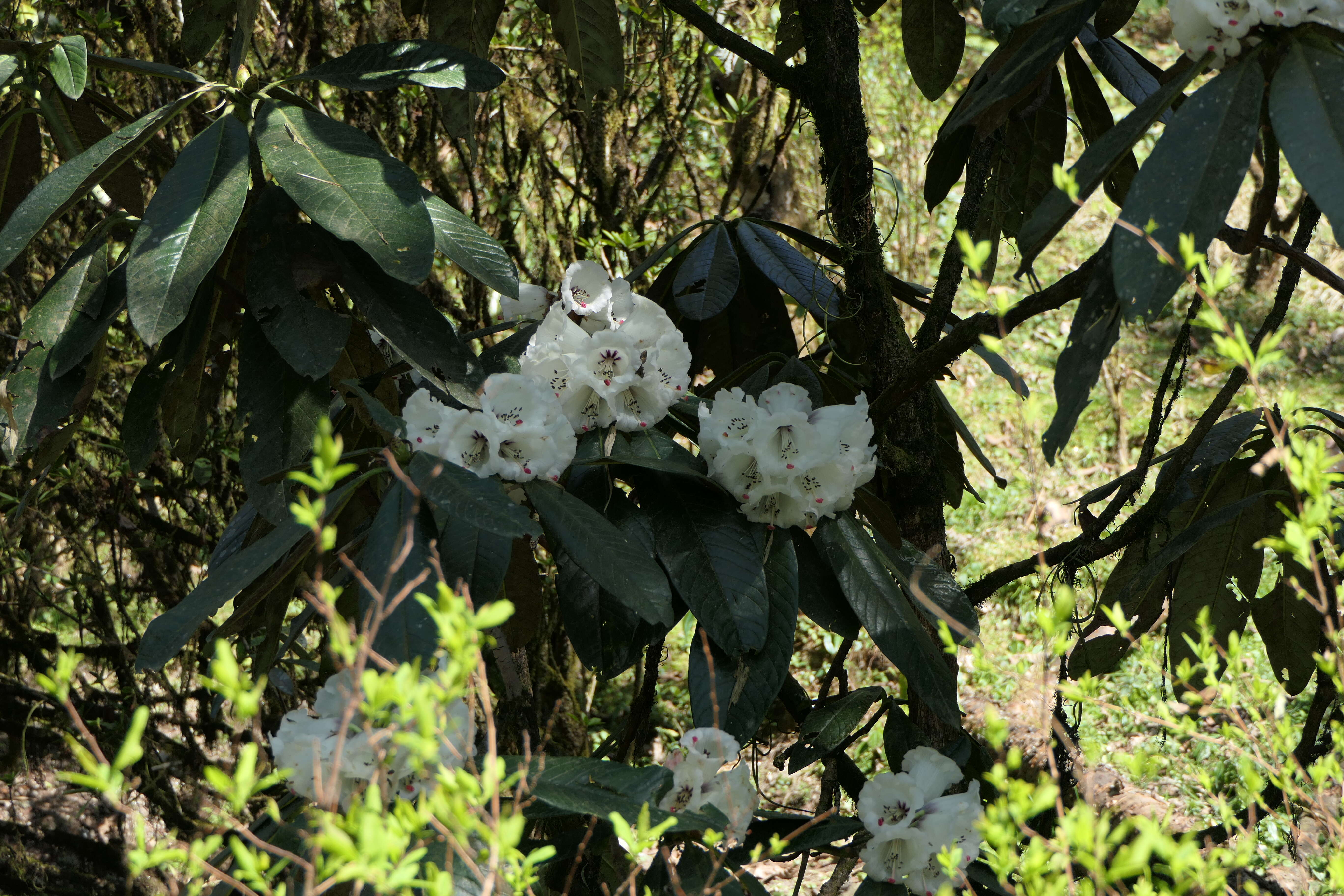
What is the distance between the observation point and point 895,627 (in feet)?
3.54

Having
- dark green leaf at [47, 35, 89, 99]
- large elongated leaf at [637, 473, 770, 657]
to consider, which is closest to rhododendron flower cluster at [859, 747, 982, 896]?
large elongated leaf at [637, 473, 770, 657]

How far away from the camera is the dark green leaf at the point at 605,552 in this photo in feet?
2.98

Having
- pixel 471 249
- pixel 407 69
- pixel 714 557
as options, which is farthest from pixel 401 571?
pixel 407 69

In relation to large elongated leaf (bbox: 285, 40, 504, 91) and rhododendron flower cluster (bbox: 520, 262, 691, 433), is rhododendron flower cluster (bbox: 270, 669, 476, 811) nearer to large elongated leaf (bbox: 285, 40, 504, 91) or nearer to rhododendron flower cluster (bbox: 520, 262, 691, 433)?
rhododendron flower cluster (bbox: 520, 262, 691, 433)

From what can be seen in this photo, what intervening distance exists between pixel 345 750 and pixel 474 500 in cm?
22

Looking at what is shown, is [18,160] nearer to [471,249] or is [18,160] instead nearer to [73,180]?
[73,180]

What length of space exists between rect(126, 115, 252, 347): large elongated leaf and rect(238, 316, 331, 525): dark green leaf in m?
0.14

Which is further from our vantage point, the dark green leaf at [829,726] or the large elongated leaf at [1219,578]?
the large elongated leaf at [1219,578]

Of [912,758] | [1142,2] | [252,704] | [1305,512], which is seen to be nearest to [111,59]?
[252,704]

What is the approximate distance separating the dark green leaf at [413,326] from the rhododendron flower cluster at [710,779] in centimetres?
42

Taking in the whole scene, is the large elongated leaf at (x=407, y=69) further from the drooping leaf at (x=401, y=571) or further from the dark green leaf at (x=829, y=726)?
the dark green leaf at (x=829, y=726)

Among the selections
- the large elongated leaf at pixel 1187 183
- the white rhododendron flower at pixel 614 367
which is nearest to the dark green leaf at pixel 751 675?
the white rhododendron flower at pixel 614 367

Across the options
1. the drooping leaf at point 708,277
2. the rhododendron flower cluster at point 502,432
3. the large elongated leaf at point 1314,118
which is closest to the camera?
the large elongated leaf at point 1314,118

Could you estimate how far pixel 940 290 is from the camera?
138 cm
